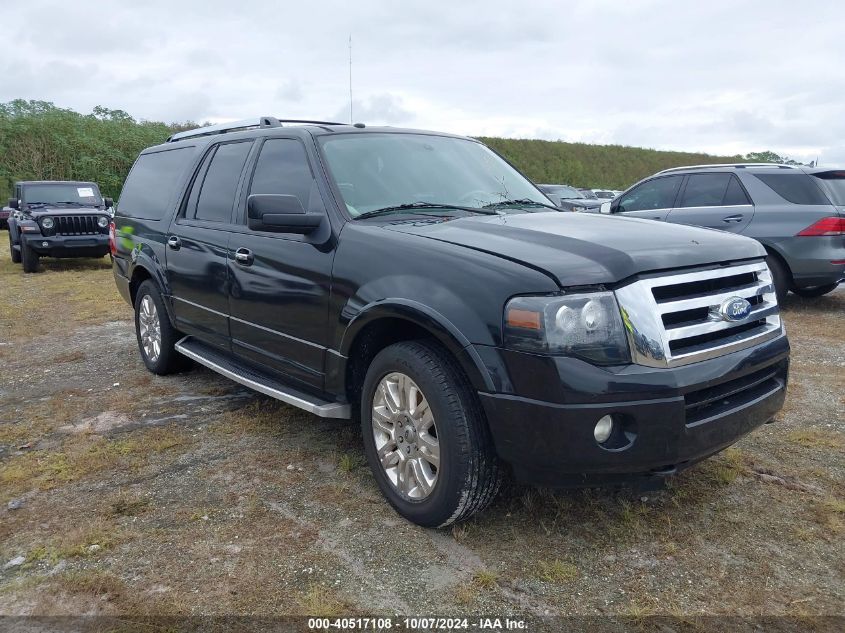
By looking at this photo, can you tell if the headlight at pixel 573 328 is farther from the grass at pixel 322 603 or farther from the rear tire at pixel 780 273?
the rear tire at pixel 780 273

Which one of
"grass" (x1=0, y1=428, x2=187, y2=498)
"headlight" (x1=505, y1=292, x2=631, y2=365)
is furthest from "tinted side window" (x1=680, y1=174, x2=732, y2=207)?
"grass" (x1=0, y1=428, x2=187, y2=498)

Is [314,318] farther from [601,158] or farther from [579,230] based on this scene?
[601,158]

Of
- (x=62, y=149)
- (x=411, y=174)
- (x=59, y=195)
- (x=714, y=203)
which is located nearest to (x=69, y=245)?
(x=59, y=195)

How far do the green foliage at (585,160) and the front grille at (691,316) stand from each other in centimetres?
4016

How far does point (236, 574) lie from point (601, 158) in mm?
51071

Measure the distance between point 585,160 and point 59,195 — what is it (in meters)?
41.3

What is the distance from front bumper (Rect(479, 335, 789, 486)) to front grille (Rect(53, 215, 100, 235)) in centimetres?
1229

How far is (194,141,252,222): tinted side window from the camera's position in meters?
4.35

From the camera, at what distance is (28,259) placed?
12477 mm

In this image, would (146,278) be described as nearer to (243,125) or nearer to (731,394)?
Answer: (243,125)

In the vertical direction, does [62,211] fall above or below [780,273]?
above

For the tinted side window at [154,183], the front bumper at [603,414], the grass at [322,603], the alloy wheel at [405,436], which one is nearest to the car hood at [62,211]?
the tinted side window at [154,183]

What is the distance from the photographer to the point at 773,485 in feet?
11.1

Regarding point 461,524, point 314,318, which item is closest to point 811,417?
point 461,524
